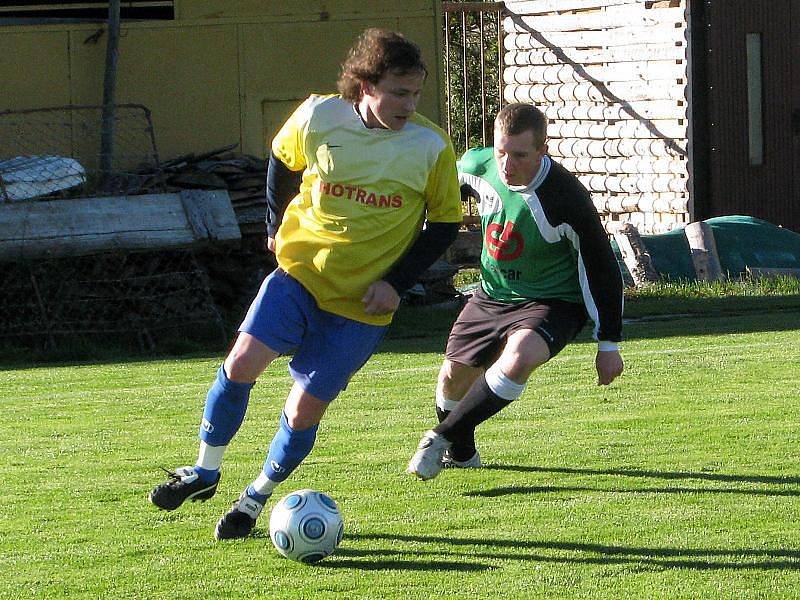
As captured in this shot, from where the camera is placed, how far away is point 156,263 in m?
12.7

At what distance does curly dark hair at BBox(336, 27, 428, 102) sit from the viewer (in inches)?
202

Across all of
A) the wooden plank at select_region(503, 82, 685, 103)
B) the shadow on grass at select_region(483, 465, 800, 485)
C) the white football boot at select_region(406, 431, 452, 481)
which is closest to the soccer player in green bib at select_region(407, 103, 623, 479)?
the white football boot at select_region(406, 431, 452, 481)

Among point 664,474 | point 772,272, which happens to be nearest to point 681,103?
point 772,272

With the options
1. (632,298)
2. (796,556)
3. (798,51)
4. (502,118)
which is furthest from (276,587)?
(798,51)

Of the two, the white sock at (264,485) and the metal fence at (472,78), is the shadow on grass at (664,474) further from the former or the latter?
the metal fence at (472,78)

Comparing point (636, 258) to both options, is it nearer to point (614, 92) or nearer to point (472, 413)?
point (614, 92)

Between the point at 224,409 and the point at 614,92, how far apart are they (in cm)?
1366

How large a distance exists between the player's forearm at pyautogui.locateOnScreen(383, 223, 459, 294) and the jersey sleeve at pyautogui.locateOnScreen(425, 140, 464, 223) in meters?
0.04

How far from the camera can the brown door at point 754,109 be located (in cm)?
1719

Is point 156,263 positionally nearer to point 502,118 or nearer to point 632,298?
point 632,298

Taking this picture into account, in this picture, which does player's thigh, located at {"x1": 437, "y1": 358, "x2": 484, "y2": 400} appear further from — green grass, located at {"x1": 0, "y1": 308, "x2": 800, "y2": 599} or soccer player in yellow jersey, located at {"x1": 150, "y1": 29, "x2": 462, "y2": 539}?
soccer player in yellow jersey, located at {"x1": 150, "y1": 29, "x2": 462, "y2": 539}

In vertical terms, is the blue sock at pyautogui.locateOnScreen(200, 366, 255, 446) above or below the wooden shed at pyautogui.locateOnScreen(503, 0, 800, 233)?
below

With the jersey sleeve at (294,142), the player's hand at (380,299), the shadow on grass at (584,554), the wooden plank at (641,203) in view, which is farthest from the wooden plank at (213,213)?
the shadow on grass at (584,554)

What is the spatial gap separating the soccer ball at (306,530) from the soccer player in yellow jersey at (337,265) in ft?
0.79
